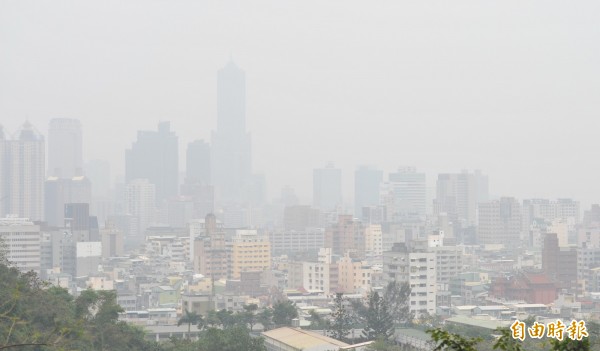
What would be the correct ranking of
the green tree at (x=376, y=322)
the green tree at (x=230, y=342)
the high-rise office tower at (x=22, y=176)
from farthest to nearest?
the high-rise office tower at (x=22, y=176)
the green tree at (x=376, y=322)
the green tree at (x=230, y=342)

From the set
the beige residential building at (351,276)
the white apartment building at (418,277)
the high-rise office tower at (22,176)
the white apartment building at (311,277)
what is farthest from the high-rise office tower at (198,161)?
the white apartment building at (418,277)

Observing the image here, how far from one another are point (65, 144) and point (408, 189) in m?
27.7

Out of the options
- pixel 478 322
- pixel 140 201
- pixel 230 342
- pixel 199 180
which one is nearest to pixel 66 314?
pixel 230 342

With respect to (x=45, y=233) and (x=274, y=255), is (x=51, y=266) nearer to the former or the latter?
(x=45, y=233)

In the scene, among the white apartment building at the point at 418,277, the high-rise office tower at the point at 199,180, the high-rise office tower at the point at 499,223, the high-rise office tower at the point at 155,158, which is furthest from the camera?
the high-rise office tower at the point at 155,158

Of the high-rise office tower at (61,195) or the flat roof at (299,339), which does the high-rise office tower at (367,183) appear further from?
the flat roof at (299,339)

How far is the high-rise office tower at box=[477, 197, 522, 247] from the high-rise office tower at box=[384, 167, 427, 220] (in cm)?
2104

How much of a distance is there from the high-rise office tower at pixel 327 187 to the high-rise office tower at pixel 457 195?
1660cm

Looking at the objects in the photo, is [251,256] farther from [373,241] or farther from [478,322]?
[478,322]

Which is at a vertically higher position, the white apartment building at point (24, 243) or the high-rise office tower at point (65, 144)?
the high-rise office tower at point (65, 144)

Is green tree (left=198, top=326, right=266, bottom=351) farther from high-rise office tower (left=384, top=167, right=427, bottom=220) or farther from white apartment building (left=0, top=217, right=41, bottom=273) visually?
high-rise office tower (left=384, top=167, right=427, bottom=220)

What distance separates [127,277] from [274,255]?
1359cm

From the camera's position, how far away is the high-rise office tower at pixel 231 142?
348 ft

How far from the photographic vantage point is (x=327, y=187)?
10412 centimetres
